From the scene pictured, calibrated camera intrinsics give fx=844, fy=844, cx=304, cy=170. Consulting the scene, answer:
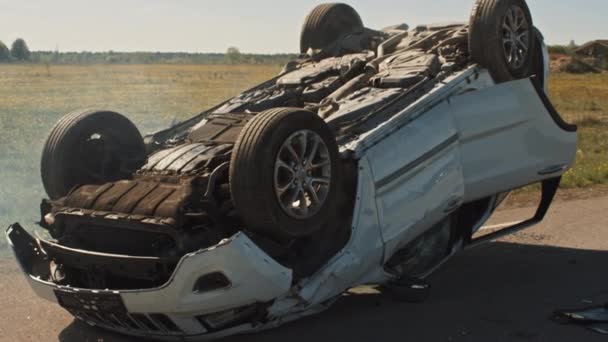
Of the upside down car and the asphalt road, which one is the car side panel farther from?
the asphalt road

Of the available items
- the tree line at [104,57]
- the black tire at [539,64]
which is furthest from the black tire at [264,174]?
the tree line at [104,57]

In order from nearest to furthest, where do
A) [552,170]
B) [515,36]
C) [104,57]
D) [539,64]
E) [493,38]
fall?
[493,38], [515,36], [552,170], [539,64], [104,57]

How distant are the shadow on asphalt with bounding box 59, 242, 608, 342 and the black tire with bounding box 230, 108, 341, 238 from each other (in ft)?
2.81

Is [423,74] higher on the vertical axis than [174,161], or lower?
higher

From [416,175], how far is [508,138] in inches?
46.8

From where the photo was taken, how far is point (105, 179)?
20.0 feet

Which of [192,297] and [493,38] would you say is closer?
[192,297]

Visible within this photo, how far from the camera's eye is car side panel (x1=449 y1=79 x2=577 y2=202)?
621 cm

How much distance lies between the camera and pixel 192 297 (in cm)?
458

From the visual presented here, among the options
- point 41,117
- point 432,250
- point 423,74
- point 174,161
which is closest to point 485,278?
point 432,250

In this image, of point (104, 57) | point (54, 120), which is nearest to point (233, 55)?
point (104, 57)

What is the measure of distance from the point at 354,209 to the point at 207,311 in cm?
117

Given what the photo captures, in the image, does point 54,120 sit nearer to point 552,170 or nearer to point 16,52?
point 552,170

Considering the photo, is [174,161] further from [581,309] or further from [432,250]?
[581,309]
